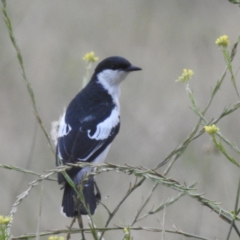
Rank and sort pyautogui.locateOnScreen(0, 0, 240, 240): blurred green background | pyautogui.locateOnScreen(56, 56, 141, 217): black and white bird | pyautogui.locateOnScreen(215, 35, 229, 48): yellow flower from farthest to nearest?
pyautogui.locateOnScreen(0, 0, 240, 240): blurred green background, pyautogui.locateOnScreen(56, 56, 141, 217): black and white bird, pyautogui.locateOnScreen(215, 35, 229, 48): yellow flower

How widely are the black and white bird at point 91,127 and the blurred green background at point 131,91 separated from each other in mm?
668

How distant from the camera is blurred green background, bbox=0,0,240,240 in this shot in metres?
5.12

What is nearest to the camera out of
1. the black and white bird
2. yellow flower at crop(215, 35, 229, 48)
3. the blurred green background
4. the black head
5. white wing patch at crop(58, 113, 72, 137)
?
yellow flower at crop(215, 35, 229, 48)

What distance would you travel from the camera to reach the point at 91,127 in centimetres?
390

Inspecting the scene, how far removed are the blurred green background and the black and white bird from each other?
0.67 meters

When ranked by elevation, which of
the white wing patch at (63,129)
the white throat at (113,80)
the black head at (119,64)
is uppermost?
the black head at (119,64)

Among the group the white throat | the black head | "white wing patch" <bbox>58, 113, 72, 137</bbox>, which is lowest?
"white wing patch" <bbox>58, 113, 72, 137</bbox>

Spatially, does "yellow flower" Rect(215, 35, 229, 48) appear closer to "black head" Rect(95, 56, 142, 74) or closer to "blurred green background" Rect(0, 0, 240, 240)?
"black head" Rect(95, 56, 142, 74)

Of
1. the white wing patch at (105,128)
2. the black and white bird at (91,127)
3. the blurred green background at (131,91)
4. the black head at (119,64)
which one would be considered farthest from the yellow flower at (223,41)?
the blurred green background at (131,91)

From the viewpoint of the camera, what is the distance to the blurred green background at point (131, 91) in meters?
5.12

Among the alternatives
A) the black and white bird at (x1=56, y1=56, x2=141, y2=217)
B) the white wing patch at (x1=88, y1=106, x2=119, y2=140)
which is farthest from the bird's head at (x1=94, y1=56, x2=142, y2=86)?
the white wing patch at (x1=88, y1=106, x2=119, y2=140)

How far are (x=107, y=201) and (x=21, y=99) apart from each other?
1.57 metres

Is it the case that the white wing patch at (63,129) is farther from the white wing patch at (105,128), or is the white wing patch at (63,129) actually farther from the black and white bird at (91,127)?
the white wing patch at (105,128)

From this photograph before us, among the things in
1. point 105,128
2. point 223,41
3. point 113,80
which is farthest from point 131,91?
point 223,41
